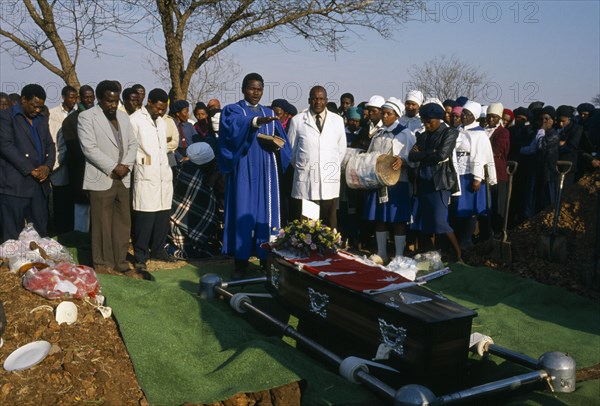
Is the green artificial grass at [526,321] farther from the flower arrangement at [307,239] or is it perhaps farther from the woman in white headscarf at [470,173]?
the flower arrangement at [307,239]

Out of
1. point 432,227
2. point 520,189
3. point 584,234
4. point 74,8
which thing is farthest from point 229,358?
point 74,8

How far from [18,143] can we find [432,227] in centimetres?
503

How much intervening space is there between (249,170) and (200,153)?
A: 154 cm

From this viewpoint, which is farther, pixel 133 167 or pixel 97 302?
pixel 133 167

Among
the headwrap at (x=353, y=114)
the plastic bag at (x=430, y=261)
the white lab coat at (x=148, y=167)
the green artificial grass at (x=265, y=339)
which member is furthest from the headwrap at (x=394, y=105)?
the white lab coat at (x=148, y=167)

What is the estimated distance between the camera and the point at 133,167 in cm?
733

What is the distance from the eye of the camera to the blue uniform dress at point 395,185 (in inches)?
307

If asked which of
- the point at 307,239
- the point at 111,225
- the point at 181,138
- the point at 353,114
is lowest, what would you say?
the point at 111,225

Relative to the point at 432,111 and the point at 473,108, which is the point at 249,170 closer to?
the point at 432,111

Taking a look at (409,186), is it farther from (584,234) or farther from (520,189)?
(520,189)

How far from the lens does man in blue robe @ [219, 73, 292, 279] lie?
6719mm

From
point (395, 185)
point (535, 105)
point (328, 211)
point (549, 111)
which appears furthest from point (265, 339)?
point (535, 105)

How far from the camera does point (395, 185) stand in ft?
25.8

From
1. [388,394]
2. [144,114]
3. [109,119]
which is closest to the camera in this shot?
[388,394]
